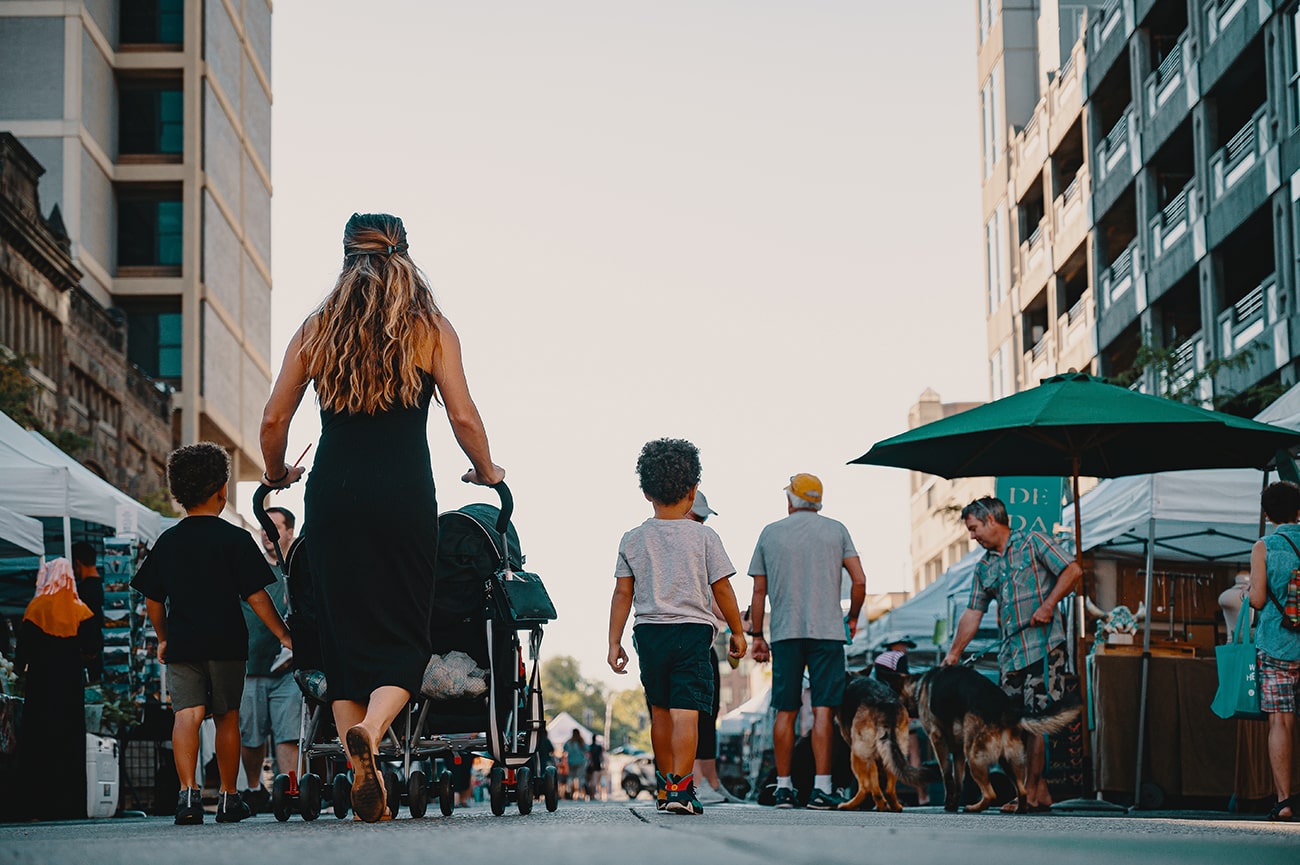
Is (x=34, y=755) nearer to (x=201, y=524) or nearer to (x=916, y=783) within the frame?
(x=201, y=524)

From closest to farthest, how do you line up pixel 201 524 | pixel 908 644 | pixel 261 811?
pixel 201 524, pixel 261 811, pixel 908 644

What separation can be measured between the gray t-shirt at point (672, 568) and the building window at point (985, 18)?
153ft

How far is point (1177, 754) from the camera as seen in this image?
39.0ft

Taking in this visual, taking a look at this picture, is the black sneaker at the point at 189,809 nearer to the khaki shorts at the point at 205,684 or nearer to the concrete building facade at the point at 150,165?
the khaki shorts at the point at 205,684

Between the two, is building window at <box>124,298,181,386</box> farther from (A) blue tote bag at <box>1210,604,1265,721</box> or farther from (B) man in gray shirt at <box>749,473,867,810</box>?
(A) blue tote bag at <box>1210,604,1265,721</box>

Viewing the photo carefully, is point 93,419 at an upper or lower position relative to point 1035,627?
upper

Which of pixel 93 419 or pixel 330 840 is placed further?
pixel 93 419

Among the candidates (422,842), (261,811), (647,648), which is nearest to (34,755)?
(261,811)

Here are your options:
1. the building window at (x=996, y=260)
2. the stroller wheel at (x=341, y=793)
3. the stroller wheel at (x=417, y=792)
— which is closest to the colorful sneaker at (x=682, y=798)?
the stroller wheel at (x=417, y=792)

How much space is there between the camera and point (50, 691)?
11438mm

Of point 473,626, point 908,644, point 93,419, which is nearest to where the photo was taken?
point 473,626

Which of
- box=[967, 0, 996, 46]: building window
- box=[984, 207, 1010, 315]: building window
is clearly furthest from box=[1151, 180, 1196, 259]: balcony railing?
box=[967, 0, 996, 46]: building window

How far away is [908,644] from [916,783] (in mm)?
3046

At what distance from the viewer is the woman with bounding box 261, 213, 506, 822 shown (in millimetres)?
6691
